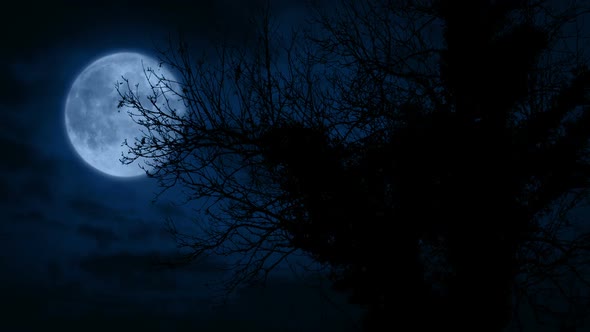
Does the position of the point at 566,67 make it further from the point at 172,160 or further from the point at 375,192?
the point at 172,160

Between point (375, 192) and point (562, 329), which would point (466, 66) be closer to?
point (375, 192)

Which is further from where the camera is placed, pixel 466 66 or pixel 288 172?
pixel 466 66

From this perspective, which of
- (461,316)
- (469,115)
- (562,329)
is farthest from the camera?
(469,115)

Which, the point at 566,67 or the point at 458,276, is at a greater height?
the point at 566,67

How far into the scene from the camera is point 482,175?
6887 millimetres

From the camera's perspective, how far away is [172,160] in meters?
6.80

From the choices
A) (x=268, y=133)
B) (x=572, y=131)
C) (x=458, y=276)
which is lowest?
(x=458, y=276)

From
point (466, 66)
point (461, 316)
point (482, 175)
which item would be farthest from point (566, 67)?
point (461, 316)

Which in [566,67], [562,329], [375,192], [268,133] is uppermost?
[566,67]

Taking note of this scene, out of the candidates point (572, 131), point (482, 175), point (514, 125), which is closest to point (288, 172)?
point (482, 175)

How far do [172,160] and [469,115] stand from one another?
5.06m

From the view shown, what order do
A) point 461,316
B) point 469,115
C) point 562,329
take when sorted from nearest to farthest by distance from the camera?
point 562,329 → point 461,316 → point 469,115

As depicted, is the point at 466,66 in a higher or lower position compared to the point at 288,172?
higher

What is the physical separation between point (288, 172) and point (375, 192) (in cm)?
149
